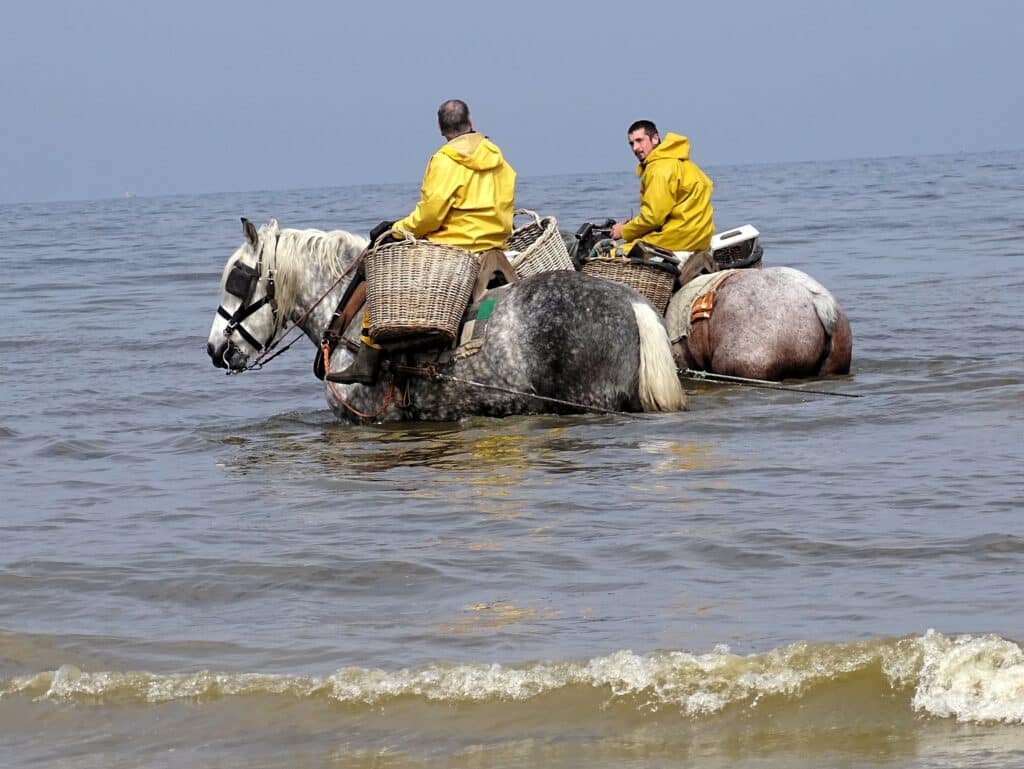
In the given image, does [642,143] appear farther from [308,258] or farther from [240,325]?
[240,325]

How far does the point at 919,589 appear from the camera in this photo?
596 cm

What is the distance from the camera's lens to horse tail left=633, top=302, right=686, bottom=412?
9344mm

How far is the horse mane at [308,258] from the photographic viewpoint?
1029 cm

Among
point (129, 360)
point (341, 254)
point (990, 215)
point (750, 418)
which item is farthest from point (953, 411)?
point (990, 215)

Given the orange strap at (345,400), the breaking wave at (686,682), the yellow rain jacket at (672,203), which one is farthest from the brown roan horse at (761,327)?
the breaking wave at (686,682)

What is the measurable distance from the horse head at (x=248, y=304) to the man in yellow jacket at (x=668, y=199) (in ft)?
8.64

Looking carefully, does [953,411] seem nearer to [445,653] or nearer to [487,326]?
[487,326]

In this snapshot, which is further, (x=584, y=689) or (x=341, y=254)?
(x=341, y=254)

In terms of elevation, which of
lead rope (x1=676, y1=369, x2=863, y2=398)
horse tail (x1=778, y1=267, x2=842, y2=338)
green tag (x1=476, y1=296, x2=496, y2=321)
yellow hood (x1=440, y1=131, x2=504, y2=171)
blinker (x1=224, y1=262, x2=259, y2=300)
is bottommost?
lead rope (x1=676, y1=369, x2=863, y2=398)

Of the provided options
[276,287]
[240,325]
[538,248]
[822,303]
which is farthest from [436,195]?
[822,303]

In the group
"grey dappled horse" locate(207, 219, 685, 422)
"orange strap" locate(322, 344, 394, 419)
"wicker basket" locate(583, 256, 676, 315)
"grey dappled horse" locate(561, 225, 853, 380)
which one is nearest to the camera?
"grey dappled horse" locate(207, 219, 685, 422)

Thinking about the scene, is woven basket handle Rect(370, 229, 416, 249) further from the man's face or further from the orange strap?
the man's face

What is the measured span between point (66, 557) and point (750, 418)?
4.31 metres

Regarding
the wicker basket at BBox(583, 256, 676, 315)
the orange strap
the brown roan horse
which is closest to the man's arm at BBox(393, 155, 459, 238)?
the orange strap
